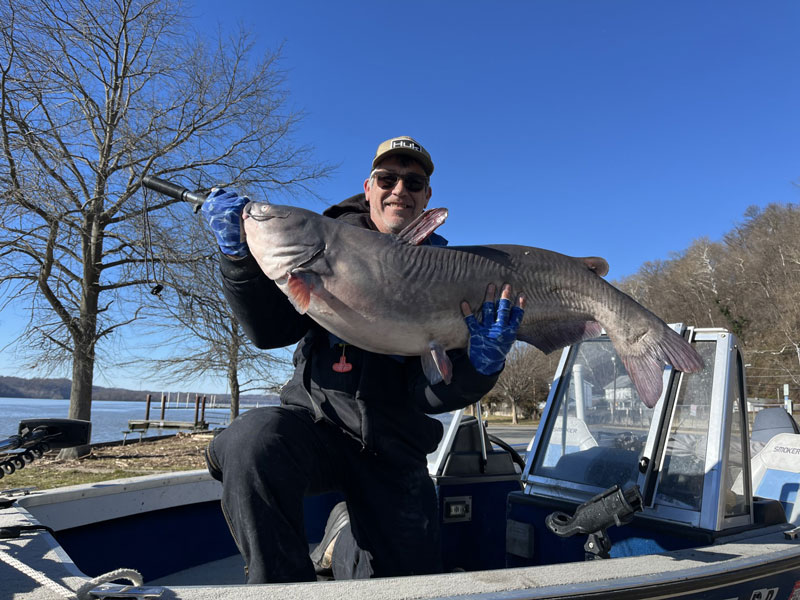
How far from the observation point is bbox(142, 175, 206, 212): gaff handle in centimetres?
288

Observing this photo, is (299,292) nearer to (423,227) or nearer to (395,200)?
(423,227)

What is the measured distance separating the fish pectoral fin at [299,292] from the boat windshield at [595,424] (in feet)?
7.80

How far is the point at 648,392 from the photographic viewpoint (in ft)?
8.34

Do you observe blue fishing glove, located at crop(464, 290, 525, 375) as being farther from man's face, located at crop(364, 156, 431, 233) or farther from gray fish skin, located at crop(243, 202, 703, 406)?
man's face, located at crop(364, 156, 431, 233)

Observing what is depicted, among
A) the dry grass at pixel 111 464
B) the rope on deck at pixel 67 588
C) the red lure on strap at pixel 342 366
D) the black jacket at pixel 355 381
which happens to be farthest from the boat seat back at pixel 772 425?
the dry grass at pixel 111 464

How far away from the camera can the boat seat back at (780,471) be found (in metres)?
4.15

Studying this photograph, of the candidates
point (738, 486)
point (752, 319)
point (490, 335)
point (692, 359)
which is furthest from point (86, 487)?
point (752, 319)

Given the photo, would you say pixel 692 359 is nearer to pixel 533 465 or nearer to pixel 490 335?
pixel 490 335

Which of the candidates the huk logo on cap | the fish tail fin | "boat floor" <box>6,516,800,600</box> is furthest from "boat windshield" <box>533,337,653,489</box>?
the huk logo on cap

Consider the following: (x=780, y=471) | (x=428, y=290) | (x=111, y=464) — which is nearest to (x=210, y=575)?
(x=428, y=290)

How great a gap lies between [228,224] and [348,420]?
3.60 feet

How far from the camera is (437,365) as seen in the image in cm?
244

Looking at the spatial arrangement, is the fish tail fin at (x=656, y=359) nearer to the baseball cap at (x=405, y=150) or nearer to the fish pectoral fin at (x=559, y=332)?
the fish pectoral fin at (x=559, y=332)

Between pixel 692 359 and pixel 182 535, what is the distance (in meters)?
3.67
